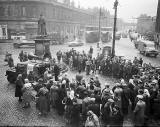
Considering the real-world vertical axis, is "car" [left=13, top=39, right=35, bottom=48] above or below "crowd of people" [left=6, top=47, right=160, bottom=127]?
above

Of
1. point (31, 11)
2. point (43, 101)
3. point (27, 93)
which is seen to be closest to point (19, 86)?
point (27, 93)

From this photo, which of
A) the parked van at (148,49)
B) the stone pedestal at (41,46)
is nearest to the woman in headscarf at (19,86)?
the stone pedestal at (41,46)

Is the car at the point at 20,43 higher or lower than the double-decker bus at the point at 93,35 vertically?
lower

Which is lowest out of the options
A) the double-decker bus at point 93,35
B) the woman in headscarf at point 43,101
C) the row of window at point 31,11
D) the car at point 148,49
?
the woman in headscarf at point 43,101

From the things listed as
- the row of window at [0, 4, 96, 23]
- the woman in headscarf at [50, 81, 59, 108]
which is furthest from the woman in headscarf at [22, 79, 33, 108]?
the row of window at [0, 4, 96, 23]

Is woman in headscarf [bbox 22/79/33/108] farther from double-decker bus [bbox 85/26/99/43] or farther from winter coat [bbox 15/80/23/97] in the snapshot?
double-decker bus [bbox 85/26/99/43]

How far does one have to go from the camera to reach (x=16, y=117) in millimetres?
9703

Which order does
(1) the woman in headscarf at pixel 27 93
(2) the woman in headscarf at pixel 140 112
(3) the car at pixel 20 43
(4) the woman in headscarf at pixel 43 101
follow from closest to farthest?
(2) the woman in headscarf at pixel 140 112 < (4) the woman in headscarf at pixel 43 101 < (1) the woman in headscarf at pixel 27 93 < (3) the car at pixel 20 43

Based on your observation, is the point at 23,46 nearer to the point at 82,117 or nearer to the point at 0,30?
the point at 0,30

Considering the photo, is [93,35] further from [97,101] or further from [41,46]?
[97,101]

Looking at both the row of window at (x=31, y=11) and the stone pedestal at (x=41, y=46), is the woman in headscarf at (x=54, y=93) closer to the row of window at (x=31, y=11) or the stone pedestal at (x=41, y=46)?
the stone pedestal at (x=41, y=46)

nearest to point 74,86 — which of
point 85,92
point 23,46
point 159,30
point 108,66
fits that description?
point 85,92

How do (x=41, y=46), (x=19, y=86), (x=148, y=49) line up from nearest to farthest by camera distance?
(x=19, y=86)
(x=41, y=46)
(x=148, y=49)

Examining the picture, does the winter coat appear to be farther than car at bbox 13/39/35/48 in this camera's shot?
No
